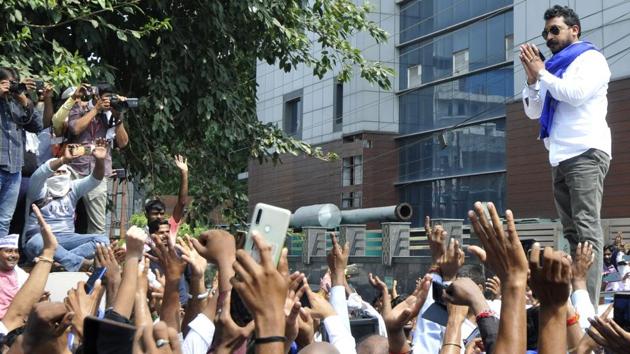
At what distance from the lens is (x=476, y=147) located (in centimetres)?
3002

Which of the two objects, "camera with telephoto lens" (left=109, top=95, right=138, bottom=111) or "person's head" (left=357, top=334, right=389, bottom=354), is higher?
"camera with telephoto lens" (left=109, top=95, right=138, bottom=111)

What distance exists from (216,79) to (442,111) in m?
21.5

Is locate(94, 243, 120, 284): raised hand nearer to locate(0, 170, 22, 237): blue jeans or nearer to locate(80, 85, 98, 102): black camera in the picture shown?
locate(0, 170, 22, 237): blue jeans

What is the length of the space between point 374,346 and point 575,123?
7.52ft

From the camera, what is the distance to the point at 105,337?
2732mm

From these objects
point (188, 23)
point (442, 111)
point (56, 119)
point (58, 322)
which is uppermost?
point (442, 111)

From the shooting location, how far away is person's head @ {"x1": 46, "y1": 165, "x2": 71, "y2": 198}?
280 inches

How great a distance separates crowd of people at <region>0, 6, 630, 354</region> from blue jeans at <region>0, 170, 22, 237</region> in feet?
0.03

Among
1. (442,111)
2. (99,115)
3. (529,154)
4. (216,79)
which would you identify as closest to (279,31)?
(216,79)

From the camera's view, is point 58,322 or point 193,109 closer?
point 58,322

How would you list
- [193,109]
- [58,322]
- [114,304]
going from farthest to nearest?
1. [193,109]
2. [114,304]
3. [58,322]

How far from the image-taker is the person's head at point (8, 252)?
6082 mm

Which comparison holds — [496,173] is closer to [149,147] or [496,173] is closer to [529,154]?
[529,154]

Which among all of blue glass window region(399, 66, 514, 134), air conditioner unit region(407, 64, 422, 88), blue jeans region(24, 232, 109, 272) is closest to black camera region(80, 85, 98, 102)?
blue jeans region(24, 232, 109, 272)
